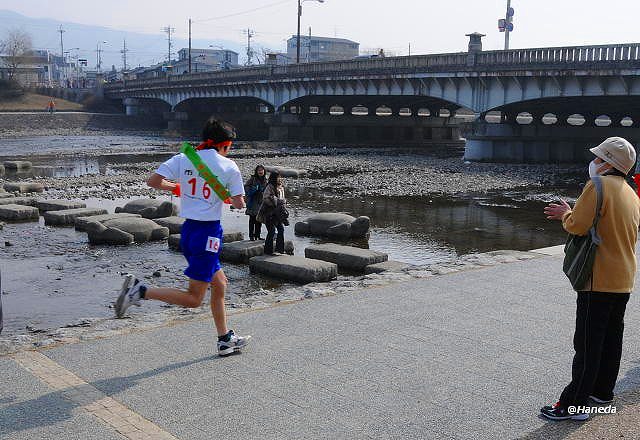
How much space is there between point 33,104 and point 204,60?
81.2 metres

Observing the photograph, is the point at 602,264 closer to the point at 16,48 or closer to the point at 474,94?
the point at 474,94

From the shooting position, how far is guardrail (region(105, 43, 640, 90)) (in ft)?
115

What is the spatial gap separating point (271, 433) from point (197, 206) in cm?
212

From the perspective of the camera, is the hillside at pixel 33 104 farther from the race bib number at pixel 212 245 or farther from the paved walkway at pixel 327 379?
the race bib number at pixel 212 245

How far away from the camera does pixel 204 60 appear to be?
553 ft

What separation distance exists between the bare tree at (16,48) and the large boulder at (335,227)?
98000 mm

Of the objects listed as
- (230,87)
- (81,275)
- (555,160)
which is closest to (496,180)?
(555,160)

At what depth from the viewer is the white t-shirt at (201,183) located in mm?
5992

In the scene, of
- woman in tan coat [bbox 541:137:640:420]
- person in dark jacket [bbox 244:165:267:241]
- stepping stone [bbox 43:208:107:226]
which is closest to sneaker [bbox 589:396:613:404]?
woman in tan coat [bbox 541:137:640:420]

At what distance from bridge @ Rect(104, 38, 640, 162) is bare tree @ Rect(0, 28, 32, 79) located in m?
45.5

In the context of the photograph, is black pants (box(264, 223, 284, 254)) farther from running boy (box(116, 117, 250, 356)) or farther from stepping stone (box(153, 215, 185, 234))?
running boy (box(116, 117, 250, 356))

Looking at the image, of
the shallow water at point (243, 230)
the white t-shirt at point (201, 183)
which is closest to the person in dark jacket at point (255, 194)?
the shallow water at point (243, 230)

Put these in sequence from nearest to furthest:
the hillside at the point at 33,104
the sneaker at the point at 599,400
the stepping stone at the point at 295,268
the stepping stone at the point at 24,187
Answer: the sneaker at the point at 599,400 < the stepping stone at the point at 295,268 < the stepping stone at the point at 24,187 < the hillside at the point at 33,104

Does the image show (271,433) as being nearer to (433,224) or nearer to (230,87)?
(433,224)
